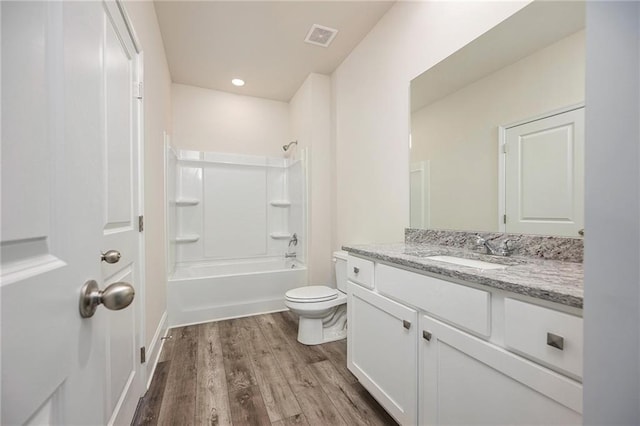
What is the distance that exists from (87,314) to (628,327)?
0.83 meters

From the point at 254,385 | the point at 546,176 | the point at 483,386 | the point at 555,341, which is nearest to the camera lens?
the point at 555,341

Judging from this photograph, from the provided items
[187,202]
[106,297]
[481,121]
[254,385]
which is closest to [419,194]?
[481,121]

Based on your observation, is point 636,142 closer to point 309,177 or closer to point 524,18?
point 524,18

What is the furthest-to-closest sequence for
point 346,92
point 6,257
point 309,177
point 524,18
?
Result: point 309,177 → point 346,92 → point 524,18 → point 6,257

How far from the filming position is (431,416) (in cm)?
102

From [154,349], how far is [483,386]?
195 cm

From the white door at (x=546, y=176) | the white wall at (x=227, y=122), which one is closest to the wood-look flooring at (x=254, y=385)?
the white door at (x=546, y=176)

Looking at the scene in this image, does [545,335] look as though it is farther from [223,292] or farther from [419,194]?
[223,292]

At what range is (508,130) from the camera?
4.27 ft

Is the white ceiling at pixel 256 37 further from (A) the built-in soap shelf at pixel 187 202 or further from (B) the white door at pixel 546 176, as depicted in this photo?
(B) the white door at pixel 546 176

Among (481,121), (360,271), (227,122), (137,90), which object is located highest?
(227,122)

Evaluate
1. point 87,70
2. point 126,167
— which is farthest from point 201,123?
point 87,70

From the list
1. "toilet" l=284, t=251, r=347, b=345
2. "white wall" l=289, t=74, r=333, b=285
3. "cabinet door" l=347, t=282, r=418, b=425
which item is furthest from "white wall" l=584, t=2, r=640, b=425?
"white wall" l=289, t=74, r=333, b=285

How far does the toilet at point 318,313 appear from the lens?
2078mm
